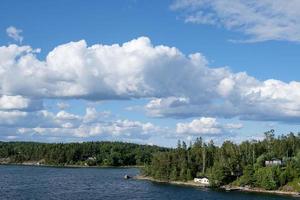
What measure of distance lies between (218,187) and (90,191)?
37207mm

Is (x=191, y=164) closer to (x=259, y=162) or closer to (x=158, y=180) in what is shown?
(x=158, y=180)

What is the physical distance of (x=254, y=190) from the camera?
5566 inches

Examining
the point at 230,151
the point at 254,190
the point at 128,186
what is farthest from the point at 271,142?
the point at 128,186

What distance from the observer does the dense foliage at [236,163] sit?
142750mm

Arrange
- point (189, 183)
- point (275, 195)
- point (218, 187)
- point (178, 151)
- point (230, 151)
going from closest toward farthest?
point (275, 195)
point (218, 187)
point (189, 183)
point (230, 151)
point (178, 151)

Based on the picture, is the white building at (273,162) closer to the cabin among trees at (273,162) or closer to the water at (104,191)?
Answer: the cabin among trees at (273,162)

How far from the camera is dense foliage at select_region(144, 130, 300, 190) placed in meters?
143

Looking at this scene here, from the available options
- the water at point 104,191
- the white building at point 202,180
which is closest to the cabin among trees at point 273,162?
the white building at point 202,180

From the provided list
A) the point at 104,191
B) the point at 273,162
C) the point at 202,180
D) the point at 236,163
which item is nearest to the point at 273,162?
the point at 273,162

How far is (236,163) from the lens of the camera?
Answer: 159750mm

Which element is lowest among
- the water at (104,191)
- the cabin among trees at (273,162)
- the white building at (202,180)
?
the water at (104,191)

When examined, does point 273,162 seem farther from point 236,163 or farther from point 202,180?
point 202,180

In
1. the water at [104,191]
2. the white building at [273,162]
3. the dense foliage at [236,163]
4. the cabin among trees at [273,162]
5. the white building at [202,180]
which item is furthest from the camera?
the white building at [273,162]

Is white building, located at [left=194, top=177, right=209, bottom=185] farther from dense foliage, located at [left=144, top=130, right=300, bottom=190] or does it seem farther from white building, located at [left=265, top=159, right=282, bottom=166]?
white building, located at [left=265, top=159, right=282, bottom=166]
